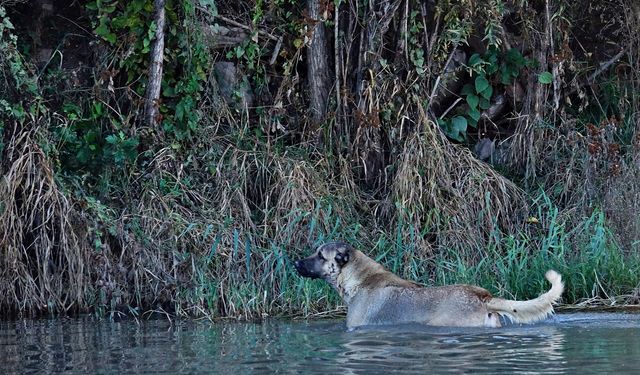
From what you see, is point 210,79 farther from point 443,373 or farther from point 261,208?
point 443,373

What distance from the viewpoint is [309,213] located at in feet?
37.2

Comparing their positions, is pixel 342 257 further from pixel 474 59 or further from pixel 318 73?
pixel 474 59

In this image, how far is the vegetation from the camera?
1087 centimetres

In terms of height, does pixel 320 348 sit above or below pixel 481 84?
below

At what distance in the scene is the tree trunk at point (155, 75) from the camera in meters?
12.1

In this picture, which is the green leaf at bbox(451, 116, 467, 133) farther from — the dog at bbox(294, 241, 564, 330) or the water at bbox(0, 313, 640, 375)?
the water at bbox(0, 313, 640, 375)

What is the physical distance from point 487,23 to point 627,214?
272 cm

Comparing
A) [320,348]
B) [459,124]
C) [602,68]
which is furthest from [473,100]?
[320,348]

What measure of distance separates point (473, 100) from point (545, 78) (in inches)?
34.4

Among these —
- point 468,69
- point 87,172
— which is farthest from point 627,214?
point 87,172

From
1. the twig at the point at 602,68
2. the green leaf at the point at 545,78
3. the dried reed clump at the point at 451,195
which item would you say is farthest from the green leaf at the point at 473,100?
the twig at the point at 602,68

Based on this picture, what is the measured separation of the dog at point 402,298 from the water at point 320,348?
0.44ft

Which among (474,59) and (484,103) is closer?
(474,59)

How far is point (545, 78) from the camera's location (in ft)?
42.0
